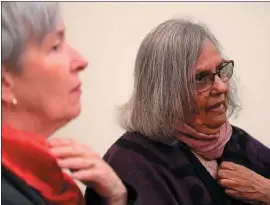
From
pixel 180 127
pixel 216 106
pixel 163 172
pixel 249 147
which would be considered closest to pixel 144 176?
pixel 163 172

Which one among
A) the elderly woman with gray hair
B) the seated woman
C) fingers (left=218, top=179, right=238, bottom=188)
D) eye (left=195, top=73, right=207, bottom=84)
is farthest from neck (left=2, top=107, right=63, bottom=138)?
fingers (left=218, top=179, right=238, bottom=188)

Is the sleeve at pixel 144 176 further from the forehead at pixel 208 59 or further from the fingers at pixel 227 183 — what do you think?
the forehead at pixel 208 59

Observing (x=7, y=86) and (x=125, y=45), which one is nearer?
(x=7, y=86)

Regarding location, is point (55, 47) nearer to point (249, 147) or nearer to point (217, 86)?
point (217, 86)

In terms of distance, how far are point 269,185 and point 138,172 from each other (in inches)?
16.0

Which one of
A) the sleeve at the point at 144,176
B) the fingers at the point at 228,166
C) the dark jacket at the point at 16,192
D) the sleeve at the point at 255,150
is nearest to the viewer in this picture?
the dark jacket at the point at 16,192

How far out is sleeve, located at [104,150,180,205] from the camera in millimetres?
952

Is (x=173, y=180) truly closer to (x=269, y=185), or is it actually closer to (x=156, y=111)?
(x=156, y=111)

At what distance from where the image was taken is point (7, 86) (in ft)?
2.04

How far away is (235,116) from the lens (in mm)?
1231

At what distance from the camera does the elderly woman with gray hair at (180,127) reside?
975 mm

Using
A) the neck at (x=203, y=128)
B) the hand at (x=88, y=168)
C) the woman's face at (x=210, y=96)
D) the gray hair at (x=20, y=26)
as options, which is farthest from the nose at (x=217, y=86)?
the gray hair at (x=20, y=26)

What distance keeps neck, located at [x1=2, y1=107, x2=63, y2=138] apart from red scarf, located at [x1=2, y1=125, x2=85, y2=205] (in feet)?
0.04

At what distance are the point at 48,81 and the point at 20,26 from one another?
0.10 metres
